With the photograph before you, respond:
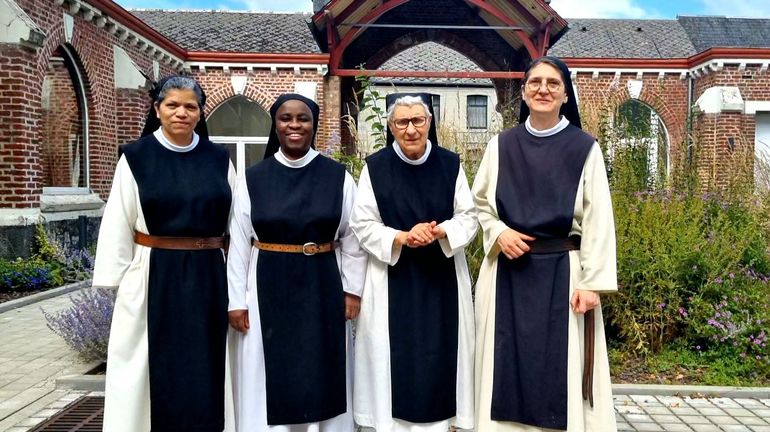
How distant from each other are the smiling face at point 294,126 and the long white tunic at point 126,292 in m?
0.75

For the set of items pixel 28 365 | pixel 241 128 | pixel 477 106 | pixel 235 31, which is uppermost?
pixel 235 31

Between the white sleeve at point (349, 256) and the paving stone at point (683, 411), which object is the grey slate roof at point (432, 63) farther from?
the white sleeve at point (349, 256)

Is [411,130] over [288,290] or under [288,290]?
over

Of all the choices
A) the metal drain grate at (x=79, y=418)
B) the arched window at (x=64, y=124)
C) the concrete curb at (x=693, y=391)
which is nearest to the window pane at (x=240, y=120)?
the arched window at (x=64, y=124)

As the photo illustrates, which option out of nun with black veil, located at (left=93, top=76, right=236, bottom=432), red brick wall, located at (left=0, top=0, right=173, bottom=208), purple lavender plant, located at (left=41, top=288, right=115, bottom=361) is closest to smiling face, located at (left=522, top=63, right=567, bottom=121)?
nun with black veil, located at (left=93, top=76, right=236, bottom=432)

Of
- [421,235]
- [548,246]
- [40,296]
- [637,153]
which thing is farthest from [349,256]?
[40,296]

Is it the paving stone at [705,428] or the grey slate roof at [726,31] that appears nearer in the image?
the paving stone at [705,428]

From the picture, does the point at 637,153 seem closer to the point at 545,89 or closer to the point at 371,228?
the point at 545,89

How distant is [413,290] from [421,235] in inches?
13.4

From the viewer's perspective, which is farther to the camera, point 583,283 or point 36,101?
point 36,101

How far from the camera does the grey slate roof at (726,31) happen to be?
23609 mm

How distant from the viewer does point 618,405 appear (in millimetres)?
4484

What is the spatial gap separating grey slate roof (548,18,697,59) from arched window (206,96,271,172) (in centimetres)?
999

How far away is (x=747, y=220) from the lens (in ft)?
19.0
